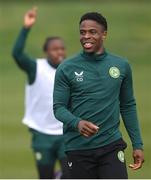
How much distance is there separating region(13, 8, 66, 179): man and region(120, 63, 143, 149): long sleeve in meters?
3.45

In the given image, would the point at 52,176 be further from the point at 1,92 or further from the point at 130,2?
the point at 130,2

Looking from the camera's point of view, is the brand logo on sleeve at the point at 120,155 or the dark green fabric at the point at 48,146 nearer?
the brand logo on sleeve at the point at 120,155

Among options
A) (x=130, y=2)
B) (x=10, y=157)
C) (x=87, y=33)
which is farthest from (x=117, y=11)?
(x=87, y=33)

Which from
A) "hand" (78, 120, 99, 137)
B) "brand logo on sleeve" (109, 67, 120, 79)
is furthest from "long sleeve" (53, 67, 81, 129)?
"brand logo on sleeve" (109, 67, 120, 79)

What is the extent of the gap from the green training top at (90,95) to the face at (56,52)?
3989 millimetres

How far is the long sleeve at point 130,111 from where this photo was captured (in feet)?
29.4

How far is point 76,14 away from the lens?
33.2 meters

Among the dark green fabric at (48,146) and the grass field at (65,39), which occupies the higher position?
the dark green fabric at (48,146)

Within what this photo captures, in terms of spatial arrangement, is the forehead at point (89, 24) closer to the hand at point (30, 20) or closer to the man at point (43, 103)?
the man at point (43, 103)

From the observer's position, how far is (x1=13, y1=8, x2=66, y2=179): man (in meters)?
12.5

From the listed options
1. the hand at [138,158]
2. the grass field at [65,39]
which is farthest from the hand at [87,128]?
the grass field at [65,39]

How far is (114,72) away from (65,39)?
22.3 meters

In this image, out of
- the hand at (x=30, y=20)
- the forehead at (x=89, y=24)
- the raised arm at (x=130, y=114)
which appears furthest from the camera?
the hand at (x=30, y=20)

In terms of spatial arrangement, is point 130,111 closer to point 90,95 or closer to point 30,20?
point 90,95
